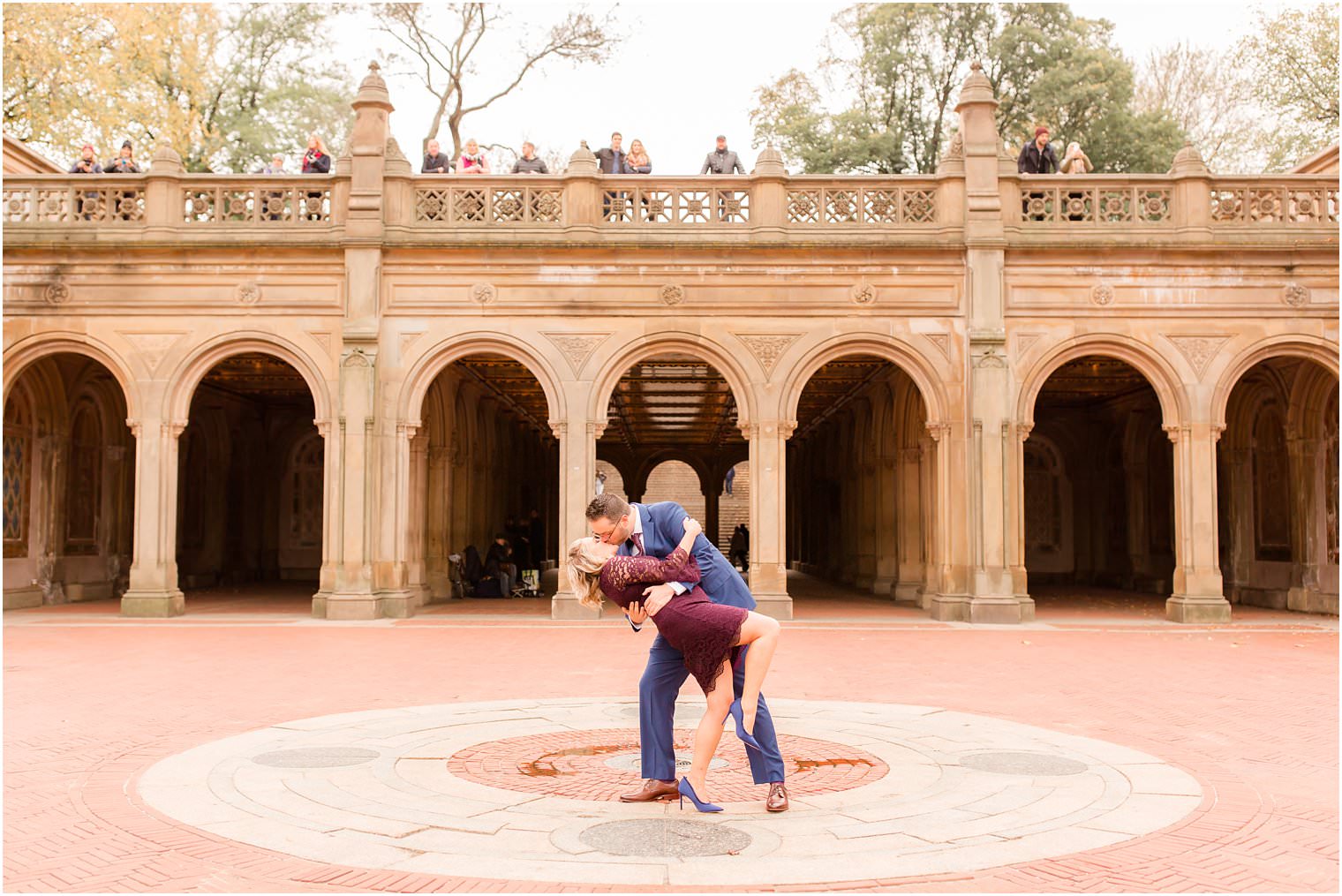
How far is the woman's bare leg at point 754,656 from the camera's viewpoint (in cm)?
570

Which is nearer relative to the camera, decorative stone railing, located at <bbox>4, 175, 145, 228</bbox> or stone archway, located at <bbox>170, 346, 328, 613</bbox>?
decorative stone railing, located at <bbox>4, 175, 145, 228</bbox>

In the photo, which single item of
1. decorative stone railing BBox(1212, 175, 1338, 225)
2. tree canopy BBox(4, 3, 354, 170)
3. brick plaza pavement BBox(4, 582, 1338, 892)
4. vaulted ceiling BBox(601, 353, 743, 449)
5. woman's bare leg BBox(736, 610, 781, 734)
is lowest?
brick plaza pavement BBox(4, 582, 1338, 892)

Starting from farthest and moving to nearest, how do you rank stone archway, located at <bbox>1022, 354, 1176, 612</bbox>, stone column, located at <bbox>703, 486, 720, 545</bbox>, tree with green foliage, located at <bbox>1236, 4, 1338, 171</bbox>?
stone column, located at <bbox>703, 486, 720, 545</bbox> → tree with green foliage, located at <bbox>1236, 4, 1338, 171</bbox> → stone archway, located at <bbox>1022, 354, 1176, 612</bbox>

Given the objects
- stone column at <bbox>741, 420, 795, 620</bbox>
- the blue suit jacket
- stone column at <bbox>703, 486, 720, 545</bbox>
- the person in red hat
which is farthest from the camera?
stone column at <bbox>703, 486, 720, 545</bbox>

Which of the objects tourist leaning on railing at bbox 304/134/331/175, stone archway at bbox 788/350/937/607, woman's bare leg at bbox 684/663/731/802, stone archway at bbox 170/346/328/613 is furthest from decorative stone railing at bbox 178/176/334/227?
woman's bare leg at bbox 684/663/731/802

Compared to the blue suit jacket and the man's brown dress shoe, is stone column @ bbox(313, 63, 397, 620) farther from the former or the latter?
the blue suit jacket

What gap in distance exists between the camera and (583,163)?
18844 millimetres

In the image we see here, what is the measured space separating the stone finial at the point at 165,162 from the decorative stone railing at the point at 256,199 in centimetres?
28

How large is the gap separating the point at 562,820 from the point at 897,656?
849 centimetres

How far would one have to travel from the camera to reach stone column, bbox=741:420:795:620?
59.7ft

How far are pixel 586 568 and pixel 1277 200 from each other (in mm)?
17427

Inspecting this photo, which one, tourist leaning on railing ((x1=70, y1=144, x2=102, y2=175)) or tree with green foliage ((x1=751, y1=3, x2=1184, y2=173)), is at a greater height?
tree with green foliage ((x1=751, y1=3, x2=1184, y2=173))

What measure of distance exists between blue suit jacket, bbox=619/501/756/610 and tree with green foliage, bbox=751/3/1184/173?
1136 inches

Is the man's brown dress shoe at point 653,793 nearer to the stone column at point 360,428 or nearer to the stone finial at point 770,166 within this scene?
the stone column at point 360,428
